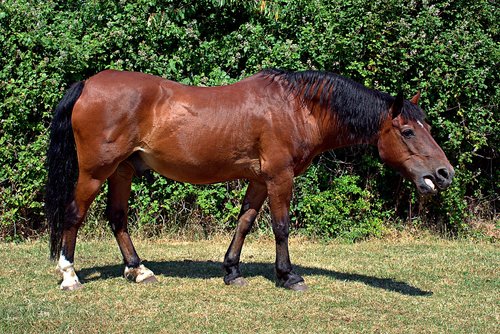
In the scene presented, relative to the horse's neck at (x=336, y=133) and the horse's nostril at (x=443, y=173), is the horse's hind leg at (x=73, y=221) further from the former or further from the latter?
the horse's nostril at (x=443, y=173)

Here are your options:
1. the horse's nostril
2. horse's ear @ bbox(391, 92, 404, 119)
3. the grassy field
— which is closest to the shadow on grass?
the grassy field

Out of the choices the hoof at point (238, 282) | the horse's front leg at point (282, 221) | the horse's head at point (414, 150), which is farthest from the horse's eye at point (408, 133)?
the hoof at point (238, 282)

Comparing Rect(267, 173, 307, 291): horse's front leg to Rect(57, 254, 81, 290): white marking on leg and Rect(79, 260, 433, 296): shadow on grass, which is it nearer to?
Rect(79, 260, 433, 296): shadow on grass

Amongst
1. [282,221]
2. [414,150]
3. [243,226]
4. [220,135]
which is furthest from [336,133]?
[243,226]

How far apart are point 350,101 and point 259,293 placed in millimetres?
2037

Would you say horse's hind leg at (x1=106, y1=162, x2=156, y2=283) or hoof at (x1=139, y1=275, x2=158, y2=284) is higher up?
horse's hind leg at (x1=106, y1=162, x2=156, y2=283)

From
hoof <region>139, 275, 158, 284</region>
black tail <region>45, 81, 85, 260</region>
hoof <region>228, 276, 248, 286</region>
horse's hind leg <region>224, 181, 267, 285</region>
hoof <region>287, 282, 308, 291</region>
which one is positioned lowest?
hoof <region>139, 275, 158, 284</region>

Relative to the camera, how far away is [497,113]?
8.92 meters

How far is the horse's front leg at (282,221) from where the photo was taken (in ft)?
20.1

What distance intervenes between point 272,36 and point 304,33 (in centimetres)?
45

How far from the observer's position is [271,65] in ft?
28.5

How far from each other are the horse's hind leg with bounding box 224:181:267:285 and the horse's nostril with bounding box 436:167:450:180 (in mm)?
1716

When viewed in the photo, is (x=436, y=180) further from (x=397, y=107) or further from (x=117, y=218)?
(x=117, y=218)

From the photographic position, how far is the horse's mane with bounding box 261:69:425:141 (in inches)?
240
